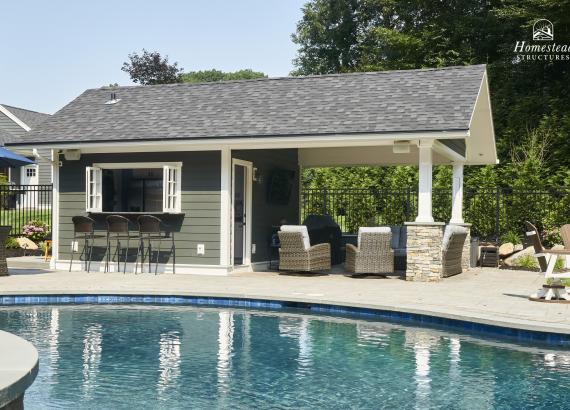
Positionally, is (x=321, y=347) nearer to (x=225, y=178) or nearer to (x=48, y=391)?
(x=48, y=391)

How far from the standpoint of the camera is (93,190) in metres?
13.6

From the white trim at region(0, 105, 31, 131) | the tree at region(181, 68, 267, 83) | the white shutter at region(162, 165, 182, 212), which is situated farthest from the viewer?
the tree at region(181, 68, 267, 83)

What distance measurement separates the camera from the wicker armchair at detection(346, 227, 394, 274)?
475 inches

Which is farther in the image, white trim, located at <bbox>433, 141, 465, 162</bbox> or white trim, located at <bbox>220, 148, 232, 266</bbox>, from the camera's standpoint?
white trim, located at <bbox>220, 148, 232, 266</bbox>

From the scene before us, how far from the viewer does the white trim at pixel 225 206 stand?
12898mm

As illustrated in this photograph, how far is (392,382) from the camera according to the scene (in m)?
5.53

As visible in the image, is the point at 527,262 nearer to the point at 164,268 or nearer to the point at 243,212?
the point at 243,212

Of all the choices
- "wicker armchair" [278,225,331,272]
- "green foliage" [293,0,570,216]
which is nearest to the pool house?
"wicker armchair" [278,225,331,272]

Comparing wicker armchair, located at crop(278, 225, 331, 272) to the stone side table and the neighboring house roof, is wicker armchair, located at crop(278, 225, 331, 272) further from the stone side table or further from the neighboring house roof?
the neighboring house roof

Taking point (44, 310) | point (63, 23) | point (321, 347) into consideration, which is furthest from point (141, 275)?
point (63, 23)

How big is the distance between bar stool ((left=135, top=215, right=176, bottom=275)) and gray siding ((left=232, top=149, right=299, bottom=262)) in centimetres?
181

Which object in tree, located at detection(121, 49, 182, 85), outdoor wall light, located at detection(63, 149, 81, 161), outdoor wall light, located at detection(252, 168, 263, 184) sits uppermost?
tree, located at detection(121, 49, 182, 85)

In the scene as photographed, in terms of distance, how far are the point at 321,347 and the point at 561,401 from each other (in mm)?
2503

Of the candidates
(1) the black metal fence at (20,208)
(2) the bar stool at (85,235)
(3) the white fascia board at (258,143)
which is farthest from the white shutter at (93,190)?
(1) the black metal fence at (20,208)
